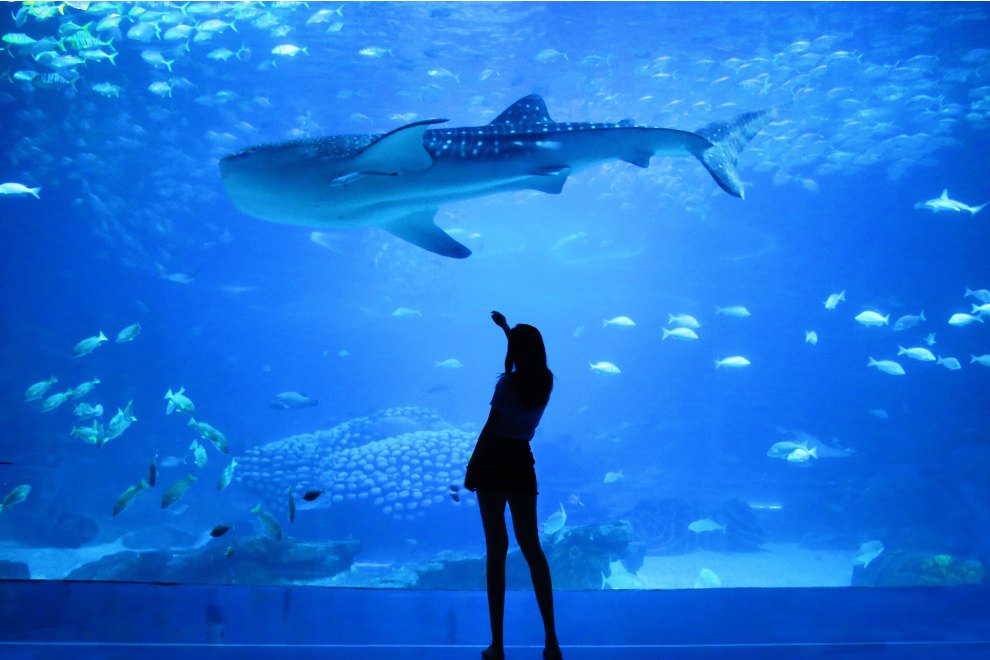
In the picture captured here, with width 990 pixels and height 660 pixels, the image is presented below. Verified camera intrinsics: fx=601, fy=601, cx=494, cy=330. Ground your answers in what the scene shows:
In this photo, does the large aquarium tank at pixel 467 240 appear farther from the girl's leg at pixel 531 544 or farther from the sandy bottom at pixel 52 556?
the girl's leg at pixel 531 544

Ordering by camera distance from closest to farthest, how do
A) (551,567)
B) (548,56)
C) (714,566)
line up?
(551,567)
(548,56)
(714,566)

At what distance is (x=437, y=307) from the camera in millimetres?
40781

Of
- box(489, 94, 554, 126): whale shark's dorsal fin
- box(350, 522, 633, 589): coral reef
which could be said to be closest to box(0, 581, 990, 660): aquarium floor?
box(489, 94, 554, 126): whale shark's dorsal fin

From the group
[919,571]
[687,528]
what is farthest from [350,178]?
[687,528]

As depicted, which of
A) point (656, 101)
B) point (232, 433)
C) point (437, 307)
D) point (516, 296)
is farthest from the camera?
point (516, 296)

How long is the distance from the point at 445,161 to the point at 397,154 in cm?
34

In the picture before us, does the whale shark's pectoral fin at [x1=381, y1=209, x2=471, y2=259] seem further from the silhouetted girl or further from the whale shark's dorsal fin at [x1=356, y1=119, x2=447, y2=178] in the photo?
the silhouetted girl

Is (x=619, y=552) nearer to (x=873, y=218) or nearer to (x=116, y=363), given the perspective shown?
(x=116, y=363)

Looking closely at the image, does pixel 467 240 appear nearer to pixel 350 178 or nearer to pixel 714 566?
pixel 714 566

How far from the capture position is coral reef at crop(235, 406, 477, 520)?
10.6 m

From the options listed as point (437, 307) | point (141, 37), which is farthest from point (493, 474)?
point (437, 307)

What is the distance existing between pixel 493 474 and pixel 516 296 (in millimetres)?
41960

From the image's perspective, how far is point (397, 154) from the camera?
3.53 meters

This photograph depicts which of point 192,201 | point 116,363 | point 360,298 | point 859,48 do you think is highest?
point 360,298
